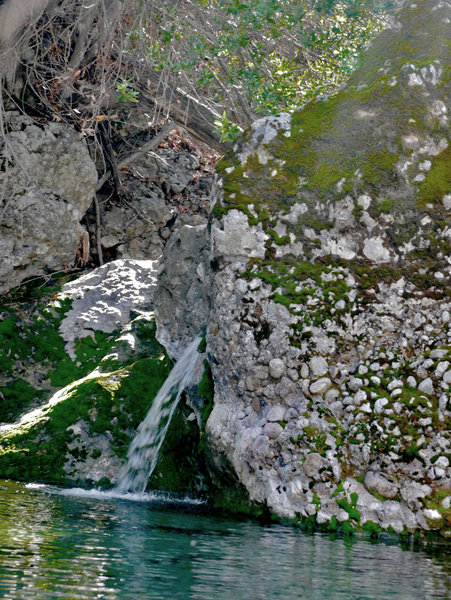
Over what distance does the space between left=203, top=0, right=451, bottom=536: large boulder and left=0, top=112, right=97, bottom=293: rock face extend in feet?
19.2

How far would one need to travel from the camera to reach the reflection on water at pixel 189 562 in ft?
8.94

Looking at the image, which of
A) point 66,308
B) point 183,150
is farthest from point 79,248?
point 183,150

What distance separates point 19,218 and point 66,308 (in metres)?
1.95

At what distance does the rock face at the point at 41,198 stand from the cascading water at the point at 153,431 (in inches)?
183

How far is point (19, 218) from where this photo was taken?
445 inches

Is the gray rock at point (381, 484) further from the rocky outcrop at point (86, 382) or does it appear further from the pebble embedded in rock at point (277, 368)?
the rocky outcrop at point (86, 382)

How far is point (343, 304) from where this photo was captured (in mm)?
5625

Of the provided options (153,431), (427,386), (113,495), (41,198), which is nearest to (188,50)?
(41,198)

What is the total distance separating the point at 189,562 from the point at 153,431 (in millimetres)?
3890

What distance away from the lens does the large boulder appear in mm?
4977

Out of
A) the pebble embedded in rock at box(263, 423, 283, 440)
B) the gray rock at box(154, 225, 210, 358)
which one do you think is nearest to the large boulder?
the pebble embedded in rock at box(263, 423, 283, 440)

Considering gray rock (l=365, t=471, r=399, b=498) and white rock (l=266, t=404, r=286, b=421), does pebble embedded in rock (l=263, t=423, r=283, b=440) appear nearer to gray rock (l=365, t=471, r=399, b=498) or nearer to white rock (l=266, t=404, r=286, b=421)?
white rock (l=266, t=404, r=286, b=421)

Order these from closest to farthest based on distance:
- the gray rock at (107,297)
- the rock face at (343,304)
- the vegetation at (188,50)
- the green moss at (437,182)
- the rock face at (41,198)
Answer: the rock face at (343,304) → the green moss at (437,182) → the vegetation at (188,50) → the gray rock at (107,297) → the rock face at (41,198)

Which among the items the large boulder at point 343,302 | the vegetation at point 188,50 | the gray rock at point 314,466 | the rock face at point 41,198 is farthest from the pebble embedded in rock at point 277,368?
the rock face at point 41,198
